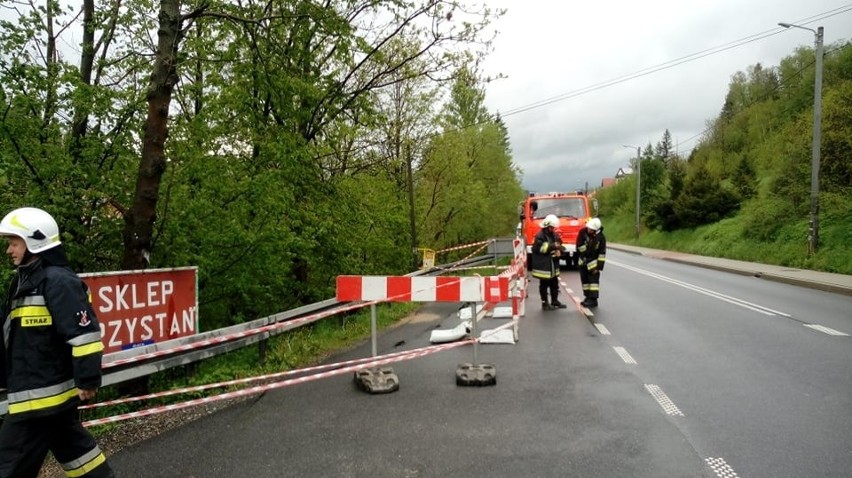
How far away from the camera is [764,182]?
36.2m

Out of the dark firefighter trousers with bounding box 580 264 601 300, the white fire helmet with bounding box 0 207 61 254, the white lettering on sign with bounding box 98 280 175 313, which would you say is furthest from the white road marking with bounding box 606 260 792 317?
the white fire helmet with bounding box 0 207 61 254

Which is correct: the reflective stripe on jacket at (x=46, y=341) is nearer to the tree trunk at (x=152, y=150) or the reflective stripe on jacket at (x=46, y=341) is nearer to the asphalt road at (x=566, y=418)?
the asphalt road at (x=566, y=418)

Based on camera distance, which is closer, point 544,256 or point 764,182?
point 544,256

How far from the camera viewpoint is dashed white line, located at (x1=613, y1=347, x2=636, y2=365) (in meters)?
7.03

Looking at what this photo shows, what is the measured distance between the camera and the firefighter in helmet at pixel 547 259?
11398mm

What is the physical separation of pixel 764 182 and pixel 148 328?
3963 cm

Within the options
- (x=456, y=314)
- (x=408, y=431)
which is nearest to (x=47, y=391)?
(x=408, y=431)

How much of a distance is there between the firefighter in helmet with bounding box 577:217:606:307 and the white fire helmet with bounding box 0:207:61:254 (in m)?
9.77

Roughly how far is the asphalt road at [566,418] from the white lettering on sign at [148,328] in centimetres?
116

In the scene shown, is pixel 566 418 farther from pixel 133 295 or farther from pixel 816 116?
pixel 816 116

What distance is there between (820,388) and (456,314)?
6984 mm

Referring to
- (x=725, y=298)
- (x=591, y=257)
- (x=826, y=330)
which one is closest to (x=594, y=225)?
(x=591, y=257)

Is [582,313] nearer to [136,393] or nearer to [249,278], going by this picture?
[249,278]

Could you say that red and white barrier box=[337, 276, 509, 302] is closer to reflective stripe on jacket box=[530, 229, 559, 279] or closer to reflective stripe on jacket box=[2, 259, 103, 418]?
reflective stripe on jacket box=[2, 259, 103, 418]
